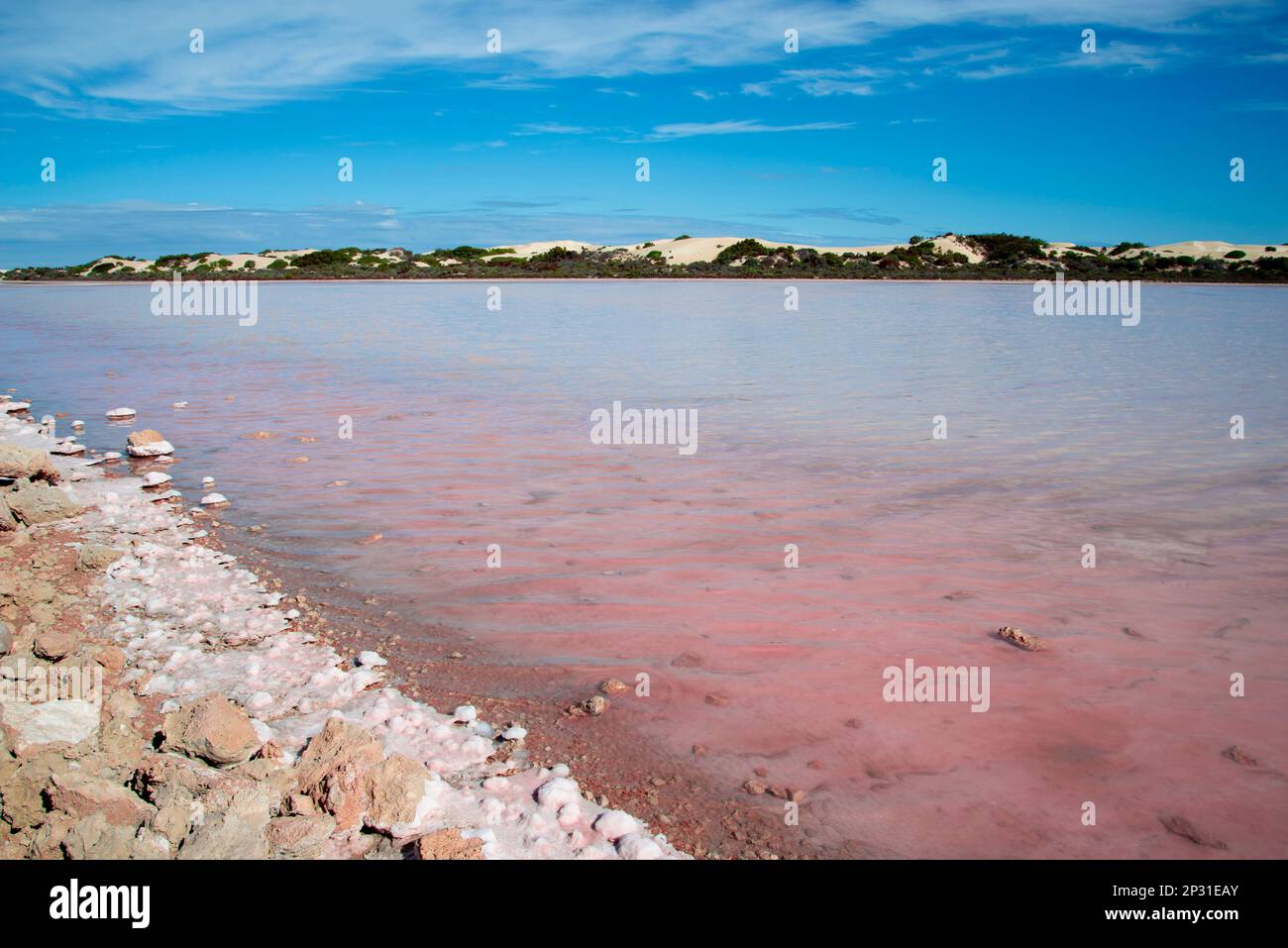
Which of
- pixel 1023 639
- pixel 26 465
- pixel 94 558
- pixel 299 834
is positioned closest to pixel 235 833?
pixel 299 834

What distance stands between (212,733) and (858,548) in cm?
350

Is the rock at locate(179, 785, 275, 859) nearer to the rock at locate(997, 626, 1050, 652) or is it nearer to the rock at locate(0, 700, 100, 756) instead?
the rock at locate(0, 700, 100, 756)

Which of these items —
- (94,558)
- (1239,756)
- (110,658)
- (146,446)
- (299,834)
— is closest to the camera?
(299,834)

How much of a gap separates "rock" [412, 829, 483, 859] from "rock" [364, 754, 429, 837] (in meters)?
0.11

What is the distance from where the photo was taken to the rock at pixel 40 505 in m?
5.30

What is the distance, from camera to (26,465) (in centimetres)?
606

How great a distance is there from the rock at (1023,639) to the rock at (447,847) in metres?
2.56

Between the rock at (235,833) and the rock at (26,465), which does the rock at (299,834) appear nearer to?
the rock at (235,833)

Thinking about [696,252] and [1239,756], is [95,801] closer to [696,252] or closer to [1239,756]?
[1239,756]

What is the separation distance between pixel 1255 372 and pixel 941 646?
11383 mm

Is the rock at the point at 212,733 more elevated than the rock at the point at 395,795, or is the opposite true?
the rock at the point at 212,733

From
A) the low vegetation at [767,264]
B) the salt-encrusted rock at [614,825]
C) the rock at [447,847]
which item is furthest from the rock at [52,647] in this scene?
the low vegetation at [767,264]
